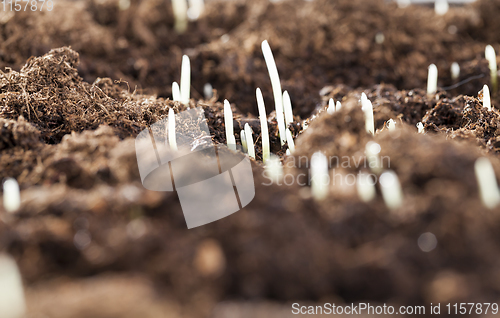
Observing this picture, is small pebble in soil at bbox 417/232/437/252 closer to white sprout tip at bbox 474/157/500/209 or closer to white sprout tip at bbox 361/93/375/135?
white sprout tip at bbox 474/157/500/209

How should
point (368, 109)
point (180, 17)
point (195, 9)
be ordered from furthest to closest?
point (195, 9)
point (180, 17)
point (368, 109)

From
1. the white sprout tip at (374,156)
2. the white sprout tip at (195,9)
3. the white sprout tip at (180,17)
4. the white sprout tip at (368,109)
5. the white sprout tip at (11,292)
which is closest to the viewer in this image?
the white sprout tip at (11,292)

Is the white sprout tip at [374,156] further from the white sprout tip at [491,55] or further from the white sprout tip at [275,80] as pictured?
the white sprout tip at [491,55]

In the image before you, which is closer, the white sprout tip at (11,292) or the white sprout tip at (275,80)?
the white sprout tip at (11,292)

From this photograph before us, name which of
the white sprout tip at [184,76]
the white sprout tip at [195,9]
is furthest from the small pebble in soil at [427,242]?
the white sprout tip at [195,9]

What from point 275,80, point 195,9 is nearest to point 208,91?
point 275,80

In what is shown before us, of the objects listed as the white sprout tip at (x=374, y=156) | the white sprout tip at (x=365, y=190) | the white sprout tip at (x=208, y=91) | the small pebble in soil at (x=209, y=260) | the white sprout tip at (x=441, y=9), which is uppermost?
the white sprout tip at (x=441, y=9)

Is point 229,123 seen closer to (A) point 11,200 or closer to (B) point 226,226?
(B) point 226,226

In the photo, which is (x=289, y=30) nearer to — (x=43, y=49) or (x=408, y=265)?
(x=43, y=49)

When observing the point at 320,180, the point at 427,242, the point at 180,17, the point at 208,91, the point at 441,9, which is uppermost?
the point at 180,17
